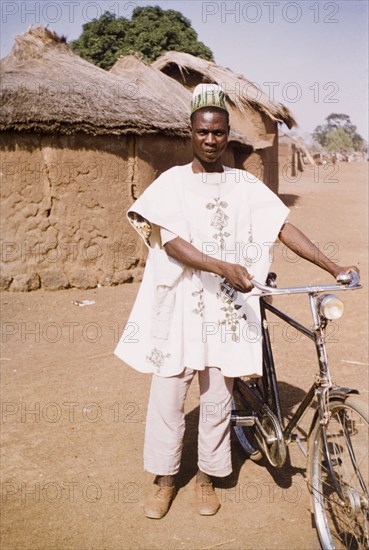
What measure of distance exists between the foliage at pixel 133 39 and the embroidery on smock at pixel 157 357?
1861cm

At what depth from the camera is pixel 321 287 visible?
2016 mm

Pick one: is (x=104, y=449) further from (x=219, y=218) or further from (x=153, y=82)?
(x=153, y=82)

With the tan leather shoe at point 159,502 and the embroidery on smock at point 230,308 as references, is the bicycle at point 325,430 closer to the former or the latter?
the embroidery on smock at point 230,308

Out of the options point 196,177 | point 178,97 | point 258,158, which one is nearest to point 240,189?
point 196,177

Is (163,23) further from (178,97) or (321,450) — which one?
(321,450)

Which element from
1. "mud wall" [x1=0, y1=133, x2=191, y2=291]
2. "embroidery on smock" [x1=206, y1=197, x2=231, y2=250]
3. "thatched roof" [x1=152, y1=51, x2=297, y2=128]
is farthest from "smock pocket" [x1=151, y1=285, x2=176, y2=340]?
"thatched roof" [x1=152, y1=51, x2=297, y2=128]

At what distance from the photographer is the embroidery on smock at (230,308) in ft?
7.73

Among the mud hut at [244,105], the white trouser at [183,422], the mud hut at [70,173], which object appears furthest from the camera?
the mud hut at [244,105]

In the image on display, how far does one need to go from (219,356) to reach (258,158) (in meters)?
9.28

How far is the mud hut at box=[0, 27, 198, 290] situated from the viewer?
648 centimetres

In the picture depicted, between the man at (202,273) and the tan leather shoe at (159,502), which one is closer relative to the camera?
the man at (202,273)

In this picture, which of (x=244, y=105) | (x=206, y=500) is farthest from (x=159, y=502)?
(x=244, y=105)

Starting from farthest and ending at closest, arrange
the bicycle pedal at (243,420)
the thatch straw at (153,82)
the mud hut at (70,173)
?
1. the thatch straw at (153,82)
2. the mud hut at (70,173)
3. the bicycle pedal at (243,420)

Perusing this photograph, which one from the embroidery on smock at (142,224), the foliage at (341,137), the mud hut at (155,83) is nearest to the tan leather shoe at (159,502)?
the embroidery on smock at (142,224)
